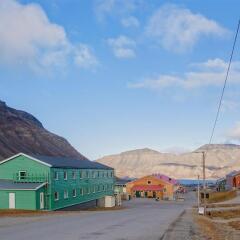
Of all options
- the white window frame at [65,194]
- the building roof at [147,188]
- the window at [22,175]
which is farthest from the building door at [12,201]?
the building roof at [147,188]

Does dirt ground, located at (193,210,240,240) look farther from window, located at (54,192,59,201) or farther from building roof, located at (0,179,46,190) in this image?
building roof, located at (0,179,46,190)

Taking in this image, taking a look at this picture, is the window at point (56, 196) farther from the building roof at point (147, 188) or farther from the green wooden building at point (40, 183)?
the building roof at point (147, 188)

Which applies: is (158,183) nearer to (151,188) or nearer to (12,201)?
(151,188)

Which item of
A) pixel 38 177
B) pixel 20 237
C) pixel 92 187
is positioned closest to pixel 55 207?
pixel 38 177

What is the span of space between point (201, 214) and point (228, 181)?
80.2 m

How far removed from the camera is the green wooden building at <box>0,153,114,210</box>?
59.5m

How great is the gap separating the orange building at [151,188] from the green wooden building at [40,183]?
64432 mm

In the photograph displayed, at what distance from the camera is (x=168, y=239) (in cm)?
2600

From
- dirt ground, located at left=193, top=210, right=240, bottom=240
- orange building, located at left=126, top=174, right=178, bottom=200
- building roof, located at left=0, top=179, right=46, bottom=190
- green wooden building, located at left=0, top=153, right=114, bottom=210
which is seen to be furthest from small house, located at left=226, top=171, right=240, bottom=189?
building roof, located at left=0, top=179, right=46, bottom=190

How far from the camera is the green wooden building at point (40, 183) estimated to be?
59.5 meters

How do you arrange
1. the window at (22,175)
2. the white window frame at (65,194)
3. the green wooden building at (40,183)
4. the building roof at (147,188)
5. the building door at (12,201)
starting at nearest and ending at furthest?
the building door at (12,201) < the green wooden building at (40,183) < the window at (22,175) < the white window frame at (65,194) < the building roof at (147,188)

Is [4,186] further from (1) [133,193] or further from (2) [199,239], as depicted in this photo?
(1) [133,193]

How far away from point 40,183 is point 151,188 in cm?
8195

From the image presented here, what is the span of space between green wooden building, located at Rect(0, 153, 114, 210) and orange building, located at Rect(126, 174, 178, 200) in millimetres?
64432
